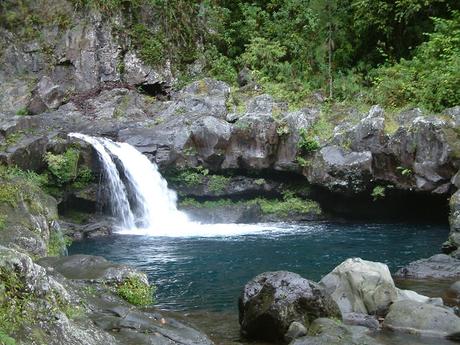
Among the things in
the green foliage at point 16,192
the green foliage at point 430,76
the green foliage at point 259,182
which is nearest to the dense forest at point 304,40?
the green foliage at point 430,76

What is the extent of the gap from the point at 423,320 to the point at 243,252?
6.99 metres

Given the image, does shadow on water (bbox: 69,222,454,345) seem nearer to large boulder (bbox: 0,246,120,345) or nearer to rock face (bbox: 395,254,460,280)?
rock face (bbox: 395,254,460,280)

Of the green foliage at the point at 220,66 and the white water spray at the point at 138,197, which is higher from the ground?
the green foliage at the point at 220,66

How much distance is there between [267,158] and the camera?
66.9ft

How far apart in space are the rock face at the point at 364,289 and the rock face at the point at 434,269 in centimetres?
219

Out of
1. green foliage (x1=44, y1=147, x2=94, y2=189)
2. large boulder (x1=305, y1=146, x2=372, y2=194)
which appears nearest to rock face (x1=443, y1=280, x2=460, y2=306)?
large boulder (x1=305, y1=146, x2=372, y2=194)

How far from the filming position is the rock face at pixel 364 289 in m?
9.40

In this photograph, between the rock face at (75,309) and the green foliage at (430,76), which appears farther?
the green foliage at (430,76)

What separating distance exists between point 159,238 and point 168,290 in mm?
6290

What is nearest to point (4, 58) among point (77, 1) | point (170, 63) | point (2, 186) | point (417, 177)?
point (77, 1)

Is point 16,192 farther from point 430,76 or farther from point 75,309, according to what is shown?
point 430,76

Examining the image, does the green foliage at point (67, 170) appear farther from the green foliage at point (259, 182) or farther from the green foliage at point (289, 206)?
the green foliage at point (289, 206)

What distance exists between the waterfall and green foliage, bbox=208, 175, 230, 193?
1.55m

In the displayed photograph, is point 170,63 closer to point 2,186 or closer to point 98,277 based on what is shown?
point 2,186
